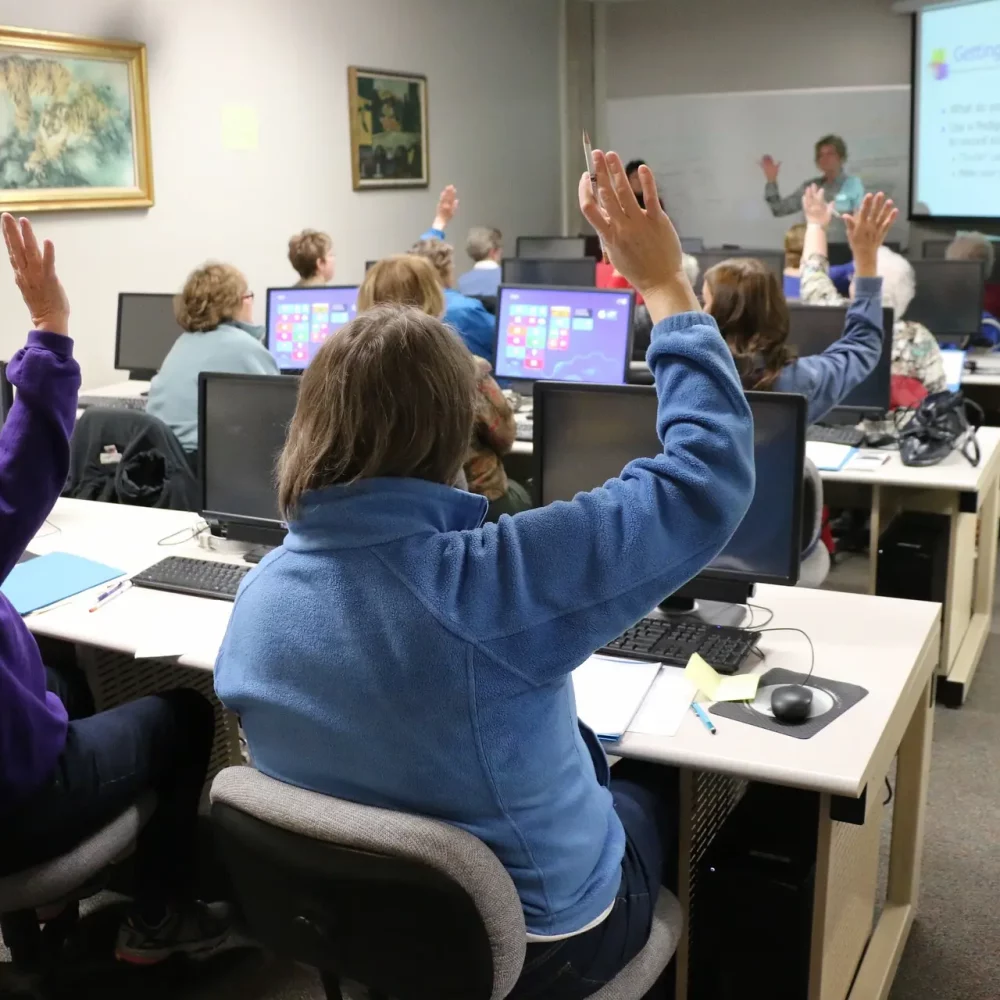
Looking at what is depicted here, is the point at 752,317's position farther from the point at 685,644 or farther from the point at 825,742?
the point at 825,742

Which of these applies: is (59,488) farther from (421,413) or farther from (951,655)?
(951,655)

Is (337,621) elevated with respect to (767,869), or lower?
elevated

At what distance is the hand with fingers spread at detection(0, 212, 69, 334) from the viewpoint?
6.07 feet

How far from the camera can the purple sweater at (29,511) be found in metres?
1.68

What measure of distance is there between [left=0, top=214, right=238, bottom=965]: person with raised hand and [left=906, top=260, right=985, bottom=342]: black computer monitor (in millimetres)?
3936

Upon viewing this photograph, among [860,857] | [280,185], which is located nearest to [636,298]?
[860,857]

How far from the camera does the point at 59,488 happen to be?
1759mm

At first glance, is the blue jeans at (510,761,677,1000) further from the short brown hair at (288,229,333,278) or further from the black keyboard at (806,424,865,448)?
the short brown hair at (288,229,333,278)

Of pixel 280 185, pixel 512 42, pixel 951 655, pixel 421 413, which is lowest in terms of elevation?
pixel 951 655

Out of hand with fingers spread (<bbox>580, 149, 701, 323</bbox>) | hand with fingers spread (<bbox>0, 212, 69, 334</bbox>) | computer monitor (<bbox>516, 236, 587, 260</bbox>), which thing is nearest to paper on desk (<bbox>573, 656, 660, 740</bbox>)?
hand with fingers spread (<bbox>580, 149, 701, 323</bbox>)

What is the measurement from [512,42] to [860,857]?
7.01m

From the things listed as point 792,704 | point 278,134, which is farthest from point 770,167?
point 792,704

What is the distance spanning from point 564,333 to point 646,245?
2735mm

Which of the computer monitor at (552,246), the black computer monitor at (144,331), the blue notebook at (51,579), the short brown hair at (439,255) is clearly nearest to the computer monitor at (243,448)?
the blue notebook at (51,579)
